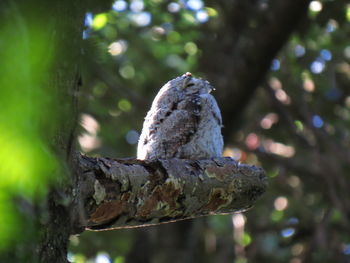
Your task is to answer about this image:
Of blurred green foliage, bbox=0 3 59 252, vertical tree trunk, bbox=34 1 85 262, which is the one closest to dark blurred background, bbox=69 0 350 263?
vertical tree trunk, bbox=34 1 85 262

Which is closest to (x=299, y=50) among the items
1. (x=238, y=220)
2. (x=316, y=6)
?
(x=316, y=6)

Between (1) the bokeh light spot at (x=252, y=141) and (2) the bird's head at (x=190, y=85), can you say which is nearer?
(2) the bird's head at (x=190, y=85)

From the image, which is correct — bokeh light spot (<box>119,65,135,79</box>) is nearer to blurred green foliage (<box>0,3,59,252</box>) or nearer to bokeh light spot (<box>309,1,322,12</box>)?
bokeh light spot (<box>309,1,322,12</box>)

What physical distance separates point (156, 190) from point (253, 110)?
559 centimetres

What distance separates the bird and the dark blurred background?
2.05 meters

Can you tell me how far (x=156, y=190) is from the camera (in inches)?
110

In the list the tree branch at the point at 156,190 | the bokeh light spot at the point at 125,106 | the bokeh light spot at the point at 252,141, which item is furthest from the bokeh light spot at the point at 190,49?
the tree branch at the point at 156,190

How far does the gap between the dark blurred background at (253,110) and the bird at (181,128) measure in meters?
2.05

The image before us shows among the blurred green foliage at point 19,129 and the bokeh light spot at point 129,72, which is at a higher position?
the bokeh light spot at point 129,72

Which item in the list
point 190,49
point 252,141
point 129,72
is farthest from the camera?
point 129,72

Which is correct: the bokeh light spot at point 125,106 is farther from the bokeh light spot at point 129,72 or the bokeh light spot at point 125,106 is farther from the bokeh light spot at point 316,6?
the bokeh light spot at point 316,6

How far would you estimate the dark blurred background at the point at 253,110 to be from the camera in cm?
680

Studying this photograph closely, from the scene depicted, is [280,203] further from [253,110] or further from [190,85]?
[190,85]

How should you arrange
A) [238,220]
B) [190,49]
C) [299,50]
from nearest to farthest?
[238,220] → [299,50] → [190,49]
